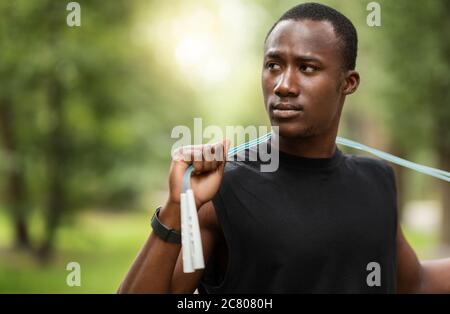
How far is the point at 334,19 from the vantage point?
88.9 inches

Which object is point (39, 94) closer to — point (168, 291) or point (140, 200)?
point (168, 291)

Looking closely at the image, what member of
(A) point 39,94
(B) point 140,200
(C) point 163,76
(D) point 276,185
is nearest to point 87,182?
(A) point 39,94

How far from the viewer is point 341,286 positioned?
2186 millimetres

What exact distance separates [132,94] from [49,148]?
304 centimetres

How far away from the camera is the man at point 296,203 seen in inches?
82.4

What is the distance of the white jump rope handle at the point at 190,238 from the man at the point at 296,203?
0.22ft

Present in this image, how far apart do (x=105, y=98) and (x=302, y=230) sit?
10864 millimetres

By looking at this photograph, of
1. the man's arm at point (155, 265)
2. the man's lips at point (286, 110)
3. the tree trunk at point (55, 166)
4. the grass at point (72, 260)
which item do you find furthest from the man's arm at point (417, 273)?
the tree trunk at point (55, 166)

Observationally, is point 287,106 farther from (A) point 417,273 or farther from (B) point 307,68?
(A) point 417,273

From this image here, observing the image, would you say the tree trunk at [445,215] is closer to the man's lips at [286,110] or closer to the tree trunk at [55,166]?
the tree trunk at [55,166]

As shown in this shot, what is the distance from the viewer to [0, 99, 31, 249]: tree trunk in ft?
41.0

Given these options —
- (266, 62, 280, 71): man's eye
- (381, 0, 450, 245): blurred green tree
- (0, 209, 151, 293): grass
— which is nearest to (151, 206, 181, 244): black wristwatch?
(266, 62, 280, 71): man's eye

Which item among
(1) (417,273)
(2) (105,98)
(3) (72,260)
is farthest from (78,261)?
(1) (417,273)

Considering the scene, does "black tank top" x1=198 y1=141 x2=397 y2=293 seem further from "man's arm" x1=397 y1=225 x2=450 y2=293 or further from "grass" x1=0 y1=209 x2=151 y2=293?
"grass" x1=0 y1=209 x2=151 y2=293
